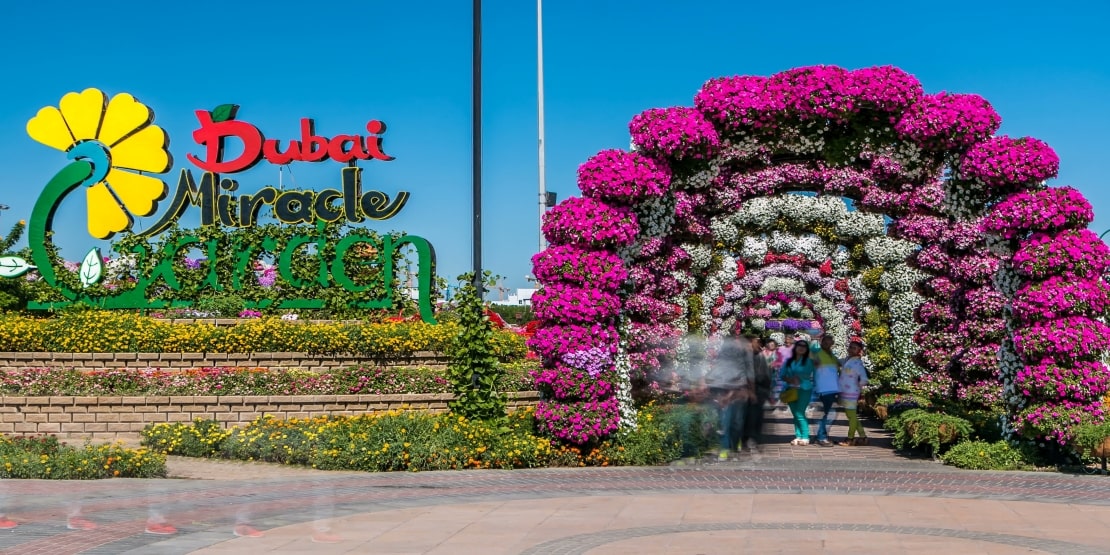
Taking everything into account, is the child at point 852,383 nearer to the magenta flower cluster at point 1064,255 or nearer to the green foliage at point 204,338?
the magenta flower cluster at point 1064,255

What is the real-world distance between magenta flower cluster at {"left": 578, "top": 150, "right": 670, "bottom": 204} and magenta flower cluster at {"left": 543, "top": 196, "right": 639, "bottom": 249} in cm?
18

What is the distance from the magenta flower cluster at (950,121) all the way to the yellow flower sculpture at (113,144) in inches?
773

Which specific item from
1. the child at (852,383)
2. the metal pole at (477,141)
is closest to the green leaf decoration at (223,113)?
the metal pole at (477,141)

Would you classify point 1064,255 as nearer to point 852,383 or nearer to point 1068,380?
point 1068,380

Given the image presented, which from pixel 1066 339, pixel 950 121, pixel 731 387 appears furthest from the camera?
pixel 731 387

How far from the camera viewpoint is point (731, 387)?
15.4 m

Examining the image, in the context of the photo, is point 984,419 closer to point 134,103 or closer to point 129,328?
point 129,328

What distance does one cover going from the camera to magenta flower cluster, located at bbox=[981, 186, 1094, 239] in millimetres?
14164

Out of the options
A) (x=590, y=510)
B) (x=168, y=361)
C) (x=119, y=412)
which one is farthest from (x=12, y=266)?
(x=590, y=510)

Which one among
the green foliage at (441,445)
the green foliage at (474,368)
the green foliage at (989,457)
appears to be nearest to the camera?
the green foliage at (989,457)

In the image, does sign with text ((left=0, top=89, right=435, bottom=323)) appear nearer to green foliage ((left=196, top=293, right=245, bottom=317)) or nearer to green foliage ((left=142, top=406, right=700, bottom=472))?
green foliage ((left=196, top=293, right=245, bottom=317))

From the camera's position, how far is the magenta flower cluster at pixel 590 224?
14.8m

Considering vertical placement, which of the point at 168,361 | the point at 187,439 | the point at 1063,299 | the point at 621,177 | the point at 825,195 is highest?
the point at 825,195

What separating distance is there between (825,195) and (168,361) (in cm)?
1293
